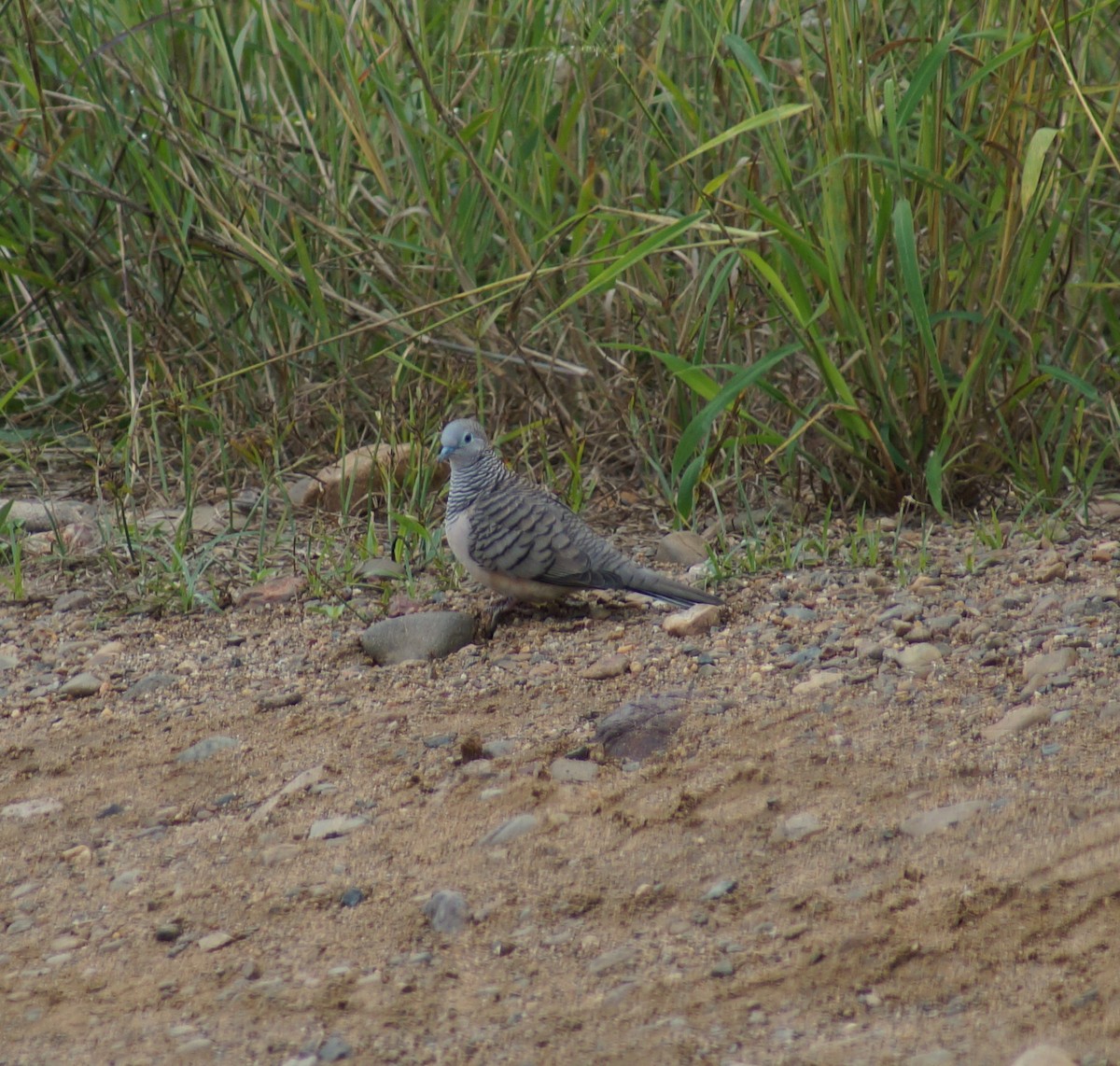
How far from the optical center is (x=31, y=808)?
287 centimetres

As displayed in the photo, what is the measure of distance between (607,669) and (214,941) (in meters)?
1.14

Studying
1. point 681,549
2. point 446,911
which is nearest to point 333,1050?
point 446,911

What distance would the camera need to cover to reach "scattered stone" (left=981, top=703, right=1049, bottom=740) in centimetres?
270

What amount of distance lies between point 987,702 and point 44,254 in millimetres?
3715

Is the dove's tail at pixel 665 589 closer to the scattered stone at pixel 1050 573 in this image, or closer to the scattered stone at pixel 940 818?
the scattered stone at pixel 1050 573

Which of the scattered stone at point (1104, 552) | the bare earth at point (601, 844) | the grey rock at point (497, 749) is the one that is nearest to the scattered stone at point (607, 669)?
the bare earth at point (601, 844)

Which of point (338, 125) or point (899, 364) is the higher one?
point (338, 125)

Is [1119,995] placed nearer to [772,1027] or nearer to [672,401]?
[772,1027]

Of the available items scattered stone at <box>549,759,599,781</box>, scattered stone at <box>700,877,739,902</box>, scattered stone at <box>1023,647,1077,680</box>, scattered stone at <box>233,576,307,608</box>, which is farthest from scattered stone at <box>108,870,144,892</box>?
scattered stone at <box>1023,647,1077,680</box>

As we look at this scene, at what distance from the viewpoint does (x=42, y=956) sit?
93.5 inches

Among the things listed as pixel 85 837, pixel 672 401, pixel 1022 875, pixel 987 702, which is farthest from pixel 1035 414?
pixel 85 837

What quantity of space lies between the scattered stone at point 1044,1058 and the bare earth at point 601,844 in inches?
1.3

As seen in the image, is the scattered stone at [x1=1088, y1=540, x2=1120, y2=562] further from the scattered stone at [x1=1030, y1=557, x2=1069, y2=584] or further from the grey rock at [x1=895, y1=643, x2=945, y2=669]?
the grey rock at [x1=895, y1=643, x2=945, y2=669]

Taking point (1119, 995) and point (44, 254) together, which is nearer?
point (1119, 995)
